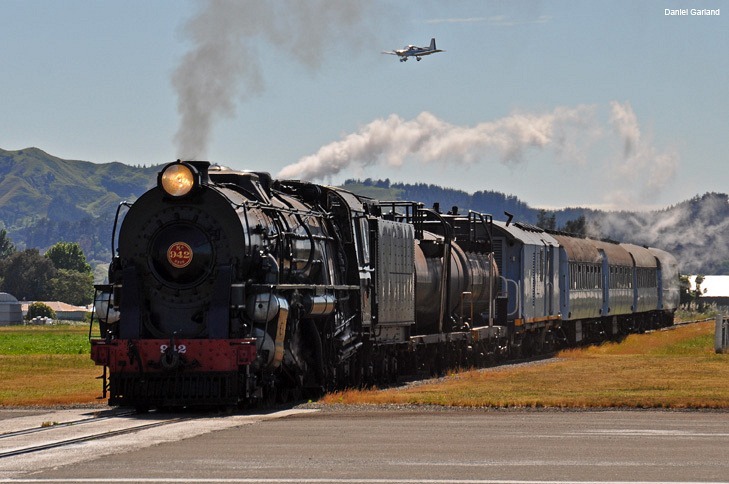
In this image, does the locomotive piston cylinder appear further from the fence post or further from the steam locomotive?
the fence post

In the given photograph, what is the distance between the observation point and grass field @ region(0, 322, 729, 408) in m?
24.7

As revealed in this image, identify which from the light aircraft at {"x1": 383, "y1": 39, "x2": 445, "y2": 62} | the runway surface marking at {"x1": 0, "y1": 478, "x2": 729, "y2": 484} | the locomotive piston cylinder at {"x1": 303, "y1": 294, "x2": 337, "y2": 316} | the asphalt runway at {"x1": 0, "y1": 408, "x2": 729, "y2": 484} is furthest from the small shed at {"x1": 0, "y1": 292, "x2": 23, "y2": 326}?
the runway surface marking at {"x1": 0, "y1": 478, "x2": 729, "y2": 484}

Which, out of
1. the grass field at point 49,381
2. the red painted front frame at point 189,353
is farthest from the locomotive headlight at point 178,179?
the grass field at point 49,381

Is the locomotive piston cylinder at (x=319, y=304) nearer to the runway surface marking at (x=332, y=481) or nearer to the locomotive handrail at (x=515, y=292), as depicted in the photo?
the runway surface marking at (x=332, y=481)

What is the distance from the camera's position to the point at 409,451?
1622 centimetres

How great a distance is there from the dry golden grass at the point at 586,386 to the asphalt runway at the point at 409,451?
2735mm

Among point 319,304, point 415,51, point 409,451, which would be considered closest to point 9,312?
point 415,51

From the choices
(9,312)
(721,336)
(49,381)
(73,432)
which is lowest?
(73,432)

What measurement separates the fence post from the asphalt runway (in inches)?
1056

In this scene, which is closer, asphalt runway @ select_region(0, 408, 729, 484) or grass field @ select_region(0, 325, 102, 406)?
asphalt runway @ select_region(0, 408, 729, 484)

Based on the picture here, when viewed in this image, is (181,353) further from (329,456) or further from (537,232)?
(537,232)

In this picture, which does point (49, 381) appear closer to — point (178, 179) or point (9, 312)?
point (178, 179)

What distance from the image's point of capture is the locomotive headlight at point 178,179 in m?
23.3

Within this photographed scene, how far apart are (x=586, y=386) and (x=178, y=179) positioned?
36.3 ft
